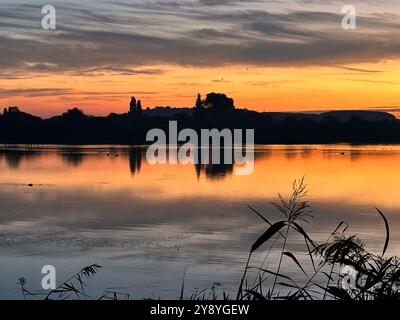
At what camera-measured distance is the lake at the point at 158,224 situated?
23.5 meters

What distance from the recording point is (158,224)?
37.5m

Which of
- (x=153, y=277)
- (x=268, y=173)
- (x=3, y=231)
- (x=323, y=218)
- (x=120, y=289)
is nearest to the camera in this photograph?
(x=120, y=289)

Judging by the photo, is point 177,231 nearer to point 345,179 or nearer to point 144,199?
point 144,199

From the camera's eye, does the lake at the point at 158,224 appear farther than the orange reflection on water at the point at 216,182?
No

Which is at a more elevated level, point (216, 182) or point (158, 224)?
point (216, 182)

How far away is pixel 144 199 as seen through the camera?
50.1 meters

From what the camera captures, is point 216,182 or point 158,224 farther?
point 216,182

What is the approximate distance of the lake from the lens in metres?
23.5

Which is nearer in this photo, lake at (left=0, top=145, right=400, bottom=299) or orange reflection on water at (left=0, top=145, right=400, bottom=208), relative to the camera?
lake at (left=0, top=145, right=400, bottom=299)
